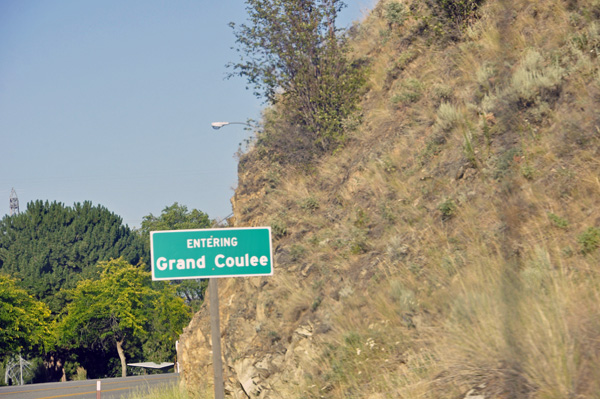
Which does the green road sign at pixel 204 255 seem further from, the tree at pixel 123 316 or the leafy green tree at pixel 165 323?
the leafy green tree at pixel 165 323

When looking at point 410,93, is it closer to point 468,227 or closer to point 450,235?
point 450,235

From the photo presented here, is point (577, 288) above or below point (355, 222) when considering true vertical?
below

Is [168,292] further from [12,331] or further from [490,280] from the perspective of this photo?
[490,280]

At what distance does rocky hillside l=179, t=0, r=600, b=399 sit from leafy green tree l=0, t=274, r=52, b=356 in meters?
52.5

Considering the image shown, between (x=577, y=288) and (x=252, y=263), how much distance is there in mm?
3447

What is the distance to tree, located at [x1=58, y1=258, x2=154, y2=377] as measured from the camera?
67.4 m

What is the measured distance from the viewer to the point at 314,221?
13812 millimetres

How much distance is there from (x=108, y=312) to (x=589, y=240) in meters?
66.9

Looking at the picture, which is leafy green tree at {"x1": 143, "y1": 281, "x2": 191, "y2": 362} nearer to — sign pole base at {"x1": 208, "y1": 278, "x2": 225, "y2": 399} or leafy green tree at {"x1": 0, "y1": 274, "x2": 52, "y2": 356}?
leafy green tree at {"x1": 0, "y1": 274, "x2": 52, "y2": 356}

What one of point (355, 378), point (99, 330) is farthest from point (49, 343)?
point (355, 378)

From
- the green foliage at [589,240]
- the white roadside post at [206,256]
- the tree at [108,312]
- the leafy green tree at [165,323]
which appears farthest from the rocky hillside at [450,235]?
the leafy green tree at [165,323]

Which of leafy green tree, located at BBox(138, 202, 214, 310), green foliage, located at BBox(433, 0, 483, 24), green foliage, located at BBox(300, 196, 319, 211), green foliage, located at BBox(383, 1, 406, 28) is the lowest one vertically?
green foliage, located at BBox(300, 196, 319, 211)

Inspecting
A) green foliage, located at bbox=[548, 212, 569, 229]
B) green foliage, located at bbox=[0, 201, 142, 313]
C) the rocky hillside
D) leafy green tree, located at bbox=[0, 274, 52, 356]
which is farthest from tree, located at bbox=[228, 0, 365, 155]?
green foliage, located at bbox=[0, 201, 142, 313]

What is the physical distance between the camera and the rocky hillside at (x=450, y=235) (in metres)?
5.88
